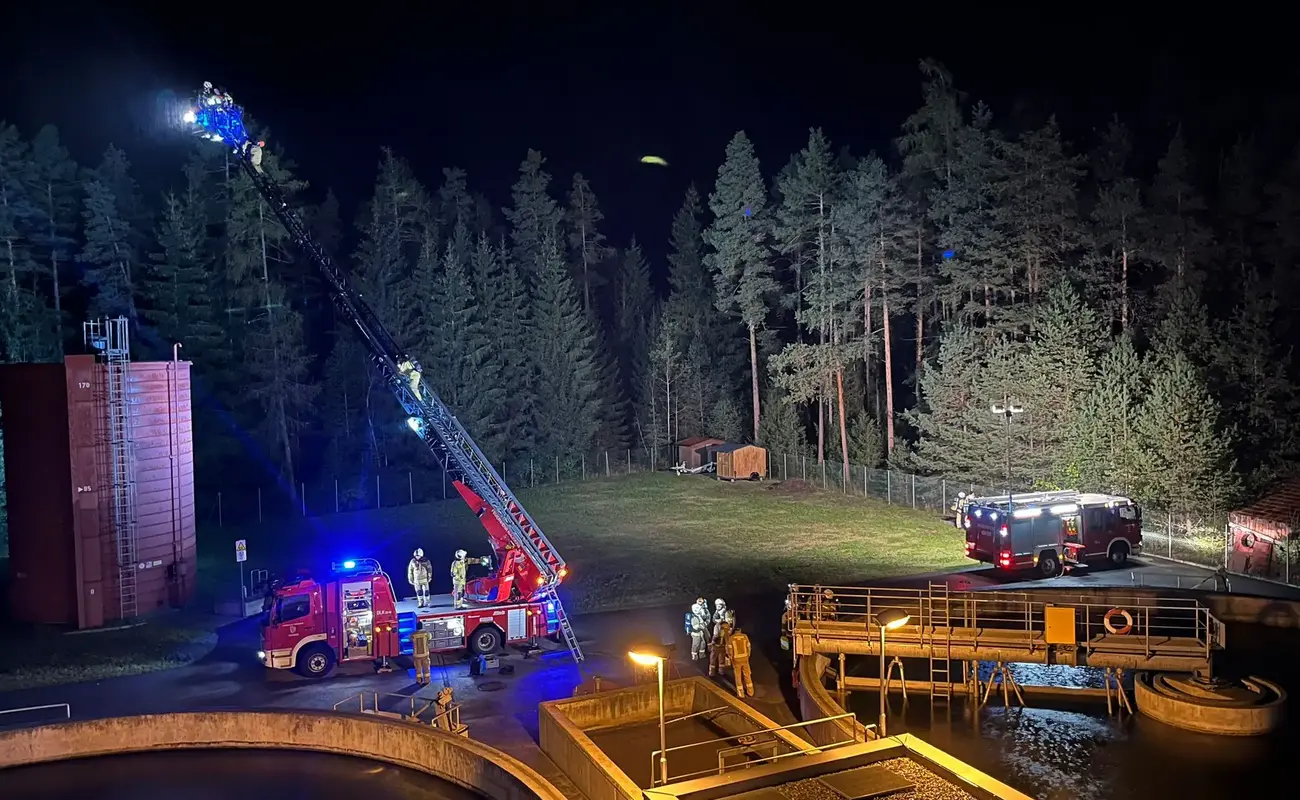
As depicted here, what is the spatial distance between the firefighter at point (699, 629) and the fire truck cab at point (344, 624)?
14.5ft

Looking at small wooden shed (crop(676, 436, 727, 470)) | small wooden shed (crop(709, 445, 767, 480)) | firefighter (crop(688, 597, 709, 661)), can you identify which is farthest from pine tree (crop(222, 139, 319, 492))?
firefighter (crop(688, 597, 709, 661))

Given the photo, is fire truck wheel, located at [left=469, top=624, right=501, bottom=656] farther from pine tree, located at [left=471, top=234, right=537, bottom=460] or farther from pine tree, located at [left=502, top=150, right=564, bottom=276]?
pine tree, located at [left=502, top=150, right=564, bottom=276]

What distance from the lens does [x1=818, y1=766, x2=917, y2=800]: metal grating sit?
37.5ft

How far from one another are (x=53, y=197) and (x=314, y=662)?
4020cm

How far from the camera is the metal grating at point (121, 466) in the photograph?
26234 millimetres

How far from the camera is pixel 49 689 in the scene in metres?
21.4

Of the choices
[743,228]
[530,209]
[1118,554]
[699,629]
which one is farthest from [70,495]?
[530,209]

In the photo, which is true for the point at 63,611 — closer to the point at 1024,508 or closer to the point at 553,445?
the point at 1024,508

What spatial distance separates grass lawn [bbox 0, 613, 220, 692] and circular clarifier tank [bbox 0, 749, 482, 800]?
4.33 meters

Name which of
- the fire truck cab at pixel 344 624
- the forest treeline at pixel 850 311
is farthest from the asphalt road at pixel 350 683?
the forest treeline at pixel 850 311

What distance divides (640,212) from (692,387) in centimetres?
4387

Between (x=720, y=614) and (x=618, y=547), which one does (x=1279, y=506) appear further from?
(x=618, y=547)

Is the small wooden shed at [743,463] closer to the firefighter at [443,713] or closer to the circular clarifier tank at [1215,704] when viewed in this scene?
the circular clarifier tank at [1215,704]

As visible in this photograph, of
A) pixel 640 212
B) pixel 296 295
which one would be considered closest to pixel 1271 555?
pixel 296 295
